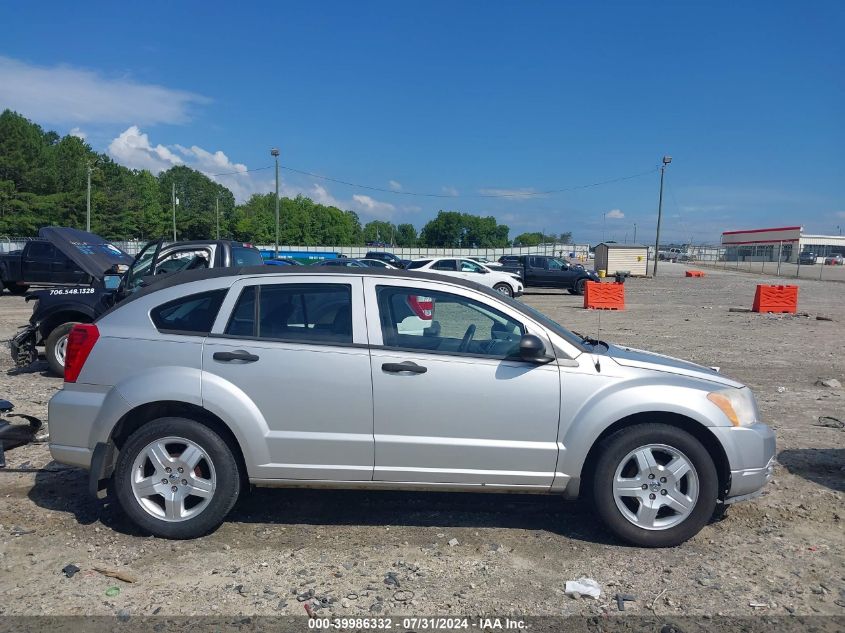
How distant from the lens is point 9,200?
200 feet

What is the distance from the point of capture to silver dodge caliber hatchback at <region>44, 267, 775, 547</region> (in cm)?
420

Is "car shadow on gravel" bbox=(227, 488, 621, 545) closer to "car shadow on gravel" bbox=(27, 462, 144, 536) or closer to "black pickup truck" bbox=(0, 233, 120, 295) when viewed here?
"car shadow on gravel" bbox=(27, 462, 144, 536)

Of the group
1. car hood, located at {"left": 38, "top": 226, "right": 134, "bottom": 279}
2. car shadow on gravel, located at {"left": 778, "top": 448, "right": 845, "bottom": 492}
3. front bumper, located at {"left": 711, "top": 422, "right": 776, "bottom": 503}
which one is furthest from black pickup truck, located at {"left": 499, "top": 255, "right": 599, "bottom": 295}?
front bumper, located at {"left": 711, "top": 422, "right": 776, "bottom": 503}

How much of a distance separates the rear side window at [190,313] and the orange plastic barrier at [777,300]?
1995cm

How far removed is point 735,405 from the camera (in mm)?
4332

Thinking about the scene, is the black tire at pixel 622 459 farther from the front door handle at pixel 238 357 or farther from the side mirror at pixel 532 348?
the front door handle at pixel 238 357

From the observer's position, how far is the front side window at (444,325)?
4344mm

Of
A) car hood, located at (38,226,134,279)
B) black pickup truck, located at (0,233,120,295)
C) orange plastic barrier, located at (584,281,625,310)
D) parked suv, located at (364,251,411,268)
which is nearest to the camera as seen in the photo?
car hood, located at (38,226,134,279)

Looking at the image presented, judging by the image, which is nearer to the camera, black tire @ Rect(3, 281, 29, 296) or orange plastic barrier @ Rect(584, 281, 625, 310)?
orange plastic barrier @ Rect(584, 281, 625, 310)

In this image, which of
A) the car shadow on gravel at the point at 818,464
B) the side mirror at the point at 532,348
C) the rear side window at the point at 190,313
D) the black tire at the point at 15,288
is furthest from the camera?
the black tire at the point at 15,288

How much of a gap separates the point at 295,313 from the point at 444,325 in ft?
3.34

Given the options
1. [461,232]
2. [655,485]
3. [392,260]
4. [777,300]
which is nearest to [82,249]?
[655,485]

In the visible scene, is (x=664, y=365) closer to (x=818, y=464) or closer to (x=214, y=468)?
(x=818, y=464)

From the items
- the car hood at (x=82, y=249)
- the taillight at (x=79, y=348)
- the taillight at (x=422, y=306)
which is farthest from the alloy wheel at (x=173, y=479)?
the car hood at (x=82, y=249)
